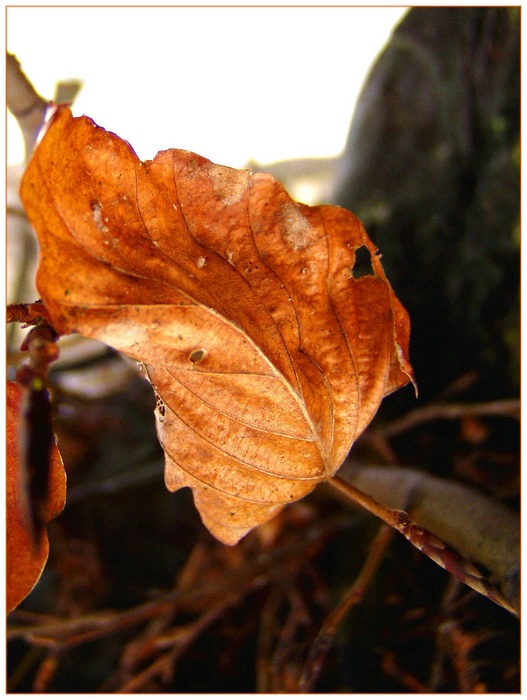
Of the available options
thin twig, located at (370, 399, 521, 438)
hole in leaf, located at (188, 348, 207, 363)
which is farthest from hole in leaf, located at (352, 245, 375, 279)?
thin twig, located at (370, 399, 521, 438)

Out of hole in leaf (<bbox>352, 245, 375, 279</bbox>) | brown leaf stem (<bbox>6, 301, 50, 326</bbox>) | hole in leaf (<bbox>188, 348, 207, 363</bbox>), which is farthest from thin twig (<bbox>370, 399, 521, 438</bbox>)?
brown leaf stem (<bbox>6, 301, 50, 326</bbox>)

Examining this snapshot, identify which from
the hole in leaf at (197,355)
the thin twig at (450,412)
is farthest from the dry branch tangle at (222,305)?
the thin twig at (450,412)

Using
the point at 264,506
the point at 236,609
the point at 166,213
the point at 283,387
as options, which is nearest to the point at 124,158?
the point at 166,213

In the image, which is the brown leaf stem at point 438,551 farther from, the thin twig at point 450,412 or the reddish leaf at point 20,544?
the thin twig at point 450,412

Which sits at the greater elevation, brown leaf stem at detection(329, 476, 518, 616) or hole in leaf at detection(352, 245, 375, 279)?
hole in leaf at detection(352, 245, 375, 279)

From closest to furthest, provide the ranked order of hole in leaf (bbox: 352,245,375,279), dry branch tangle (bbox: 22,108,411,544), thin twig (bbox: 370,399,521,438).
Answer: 1. dry branch tangle (bbox: 22,108,411,544)
2. hole in leaf (bbox: 352,245,375,279)
3. thin twig (bbox: 370,399,521,438)

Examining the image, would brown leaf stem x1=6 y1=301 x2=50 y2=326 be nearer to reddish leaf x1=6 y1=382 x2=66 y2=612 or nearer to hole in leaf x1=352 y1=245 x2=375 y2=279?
reddish leaf x1=6 y1=382 x2=66 y2=612

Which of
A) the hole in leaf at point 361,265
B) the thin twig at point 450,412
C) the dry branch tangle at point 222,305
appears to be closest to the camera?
the dry branch tangle at point 222,305

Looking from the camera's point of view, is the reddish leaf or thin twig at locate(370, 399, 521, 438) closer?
the reddish leaf

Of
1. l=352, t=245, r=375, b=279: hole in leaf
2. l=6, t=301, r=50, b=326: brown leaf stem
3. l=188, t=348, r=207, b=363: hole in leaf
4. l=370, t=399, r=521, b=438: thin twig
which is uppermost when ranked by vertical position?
l=6, t=301, r=50, b=326: brown leaf stem

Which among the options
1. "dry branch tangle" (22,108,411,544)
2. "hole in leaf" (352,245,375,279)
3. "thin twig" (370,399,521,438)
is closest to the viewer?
"dry branch tangle" (22,108,411,544)
